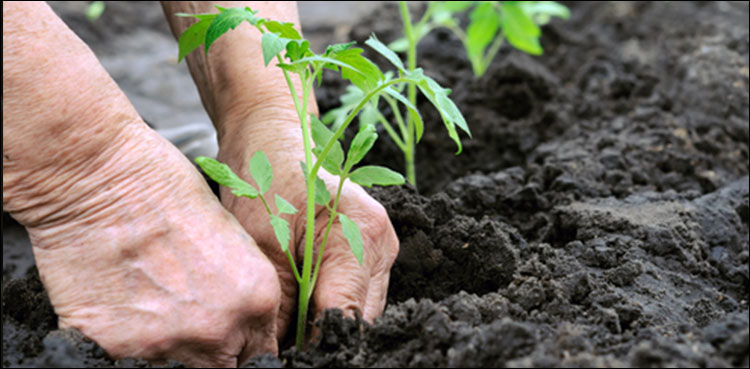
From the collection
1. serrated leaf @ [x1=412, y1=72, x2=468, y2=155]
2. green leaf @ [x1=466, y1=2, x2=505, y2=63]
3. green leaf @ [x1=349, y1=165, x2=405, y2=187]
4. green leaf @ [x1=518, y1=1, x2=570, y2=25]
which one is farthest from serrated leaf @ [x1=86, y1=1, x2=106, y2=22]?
serrated leaf @ [x1=412, y1=72, x2=468, y2=155]

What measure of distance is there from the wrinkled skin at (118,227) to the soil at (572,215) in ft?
0.27

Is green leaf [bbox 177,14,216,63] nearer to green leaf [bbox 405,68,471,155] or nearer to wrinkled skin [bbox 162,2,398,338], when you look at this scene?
wrinkled skin [bbox 162,2,398,338]

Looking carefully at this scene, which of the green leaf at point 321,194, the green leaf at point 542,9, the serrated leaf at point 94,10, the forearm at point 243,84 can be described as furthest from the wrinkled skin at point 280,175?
the serrated leaf at point 94,10

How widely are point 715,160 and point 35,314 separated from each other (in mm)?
2035

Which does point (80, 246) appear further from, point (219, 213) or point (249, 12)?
point (249, 12)

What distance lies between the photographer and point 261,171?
48.8 inches

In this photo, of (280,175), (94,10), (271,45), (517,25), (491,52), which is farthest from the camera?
(94,10)

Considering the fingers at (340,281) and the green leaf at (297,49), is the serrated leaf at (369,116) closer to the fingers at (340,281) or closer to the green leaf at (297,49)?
the fingers at (340,281)

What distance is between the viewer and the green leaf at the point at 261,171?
4.05 ft

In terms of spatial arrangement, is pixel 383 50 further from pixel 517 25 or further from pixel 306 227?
pixel 517 25

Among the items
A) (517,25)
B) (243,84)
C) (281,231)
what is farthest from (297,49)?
(517,25)

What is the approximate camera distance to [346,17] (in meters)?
3.75

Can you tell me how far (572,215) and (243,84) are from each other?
90 cm

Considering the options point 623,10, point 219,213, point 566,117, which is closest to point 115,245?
point 219,213
